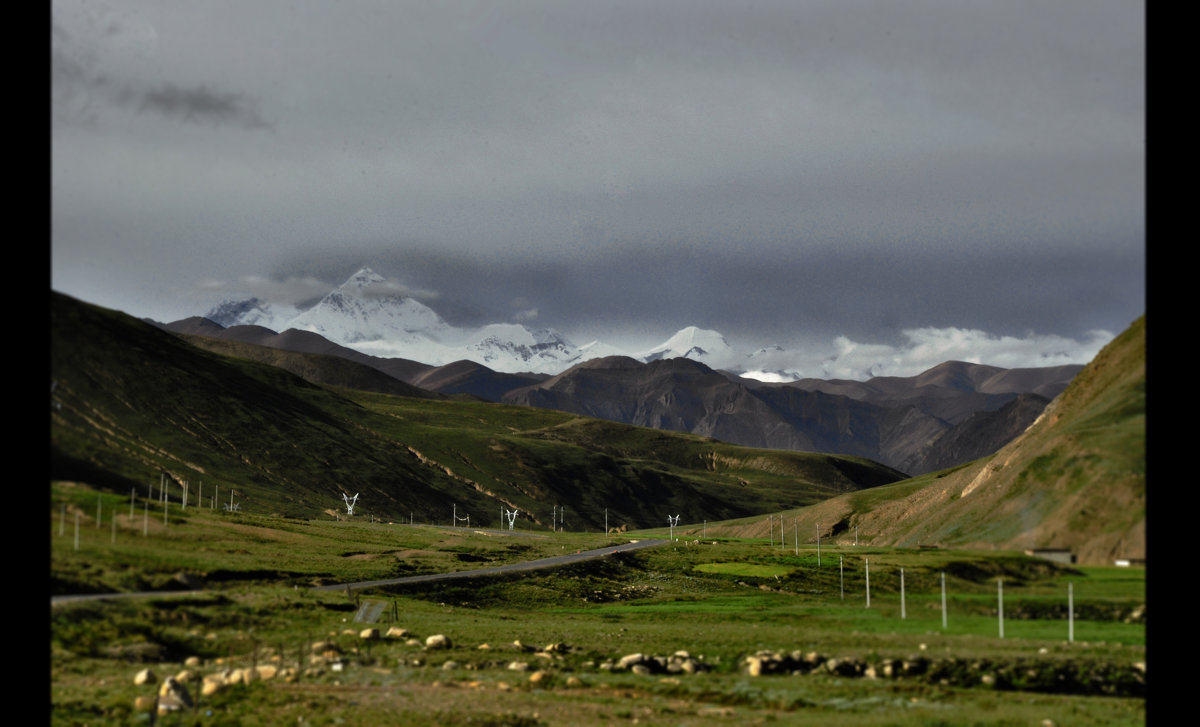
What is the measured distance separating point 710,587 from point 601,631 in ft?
140

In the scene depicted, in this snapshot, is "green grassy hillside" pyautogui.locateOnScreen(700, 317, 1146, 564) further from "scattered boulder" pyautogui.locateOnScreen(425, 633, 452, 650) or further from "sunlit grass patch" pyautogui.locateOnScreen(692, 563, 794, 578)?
"sunlit grass patch" pyautogui.locateOnScreen(692, 563, 794, 578)

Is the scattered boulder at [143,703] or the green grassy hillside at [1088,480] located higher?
the green grassy hillside at [1088,480]

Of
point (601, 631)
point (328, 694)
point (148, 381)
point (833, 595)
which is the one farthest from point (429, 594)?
point (148, 381)

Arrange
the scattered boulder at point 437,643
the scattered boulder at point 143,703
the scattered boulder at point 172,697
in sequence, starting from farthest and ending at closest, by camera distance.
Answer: the scattered boulder at point 437,643
the scattered boulder at point 172,697
the scattered boulder at point 143,703

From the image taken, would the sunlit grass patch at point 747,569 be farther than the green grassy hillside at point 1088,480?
Yes

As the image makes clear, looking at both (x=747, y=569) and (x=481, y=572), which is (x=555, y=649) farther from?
(x=747, y=569)

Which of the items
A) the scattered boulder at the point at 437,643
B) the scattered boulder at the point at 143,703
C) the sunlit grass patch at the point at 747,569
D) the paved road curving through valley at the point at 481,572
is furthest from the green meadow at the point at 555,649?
the sunlit grass patch at the point at 747,569

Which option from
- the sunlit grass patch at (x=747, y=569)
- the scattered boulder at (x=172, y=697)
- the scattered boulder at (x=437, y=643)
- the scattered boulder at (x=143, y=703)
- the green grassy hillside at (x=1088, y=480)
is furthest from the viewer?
the sunlit grass patch at (x=747, y=569)

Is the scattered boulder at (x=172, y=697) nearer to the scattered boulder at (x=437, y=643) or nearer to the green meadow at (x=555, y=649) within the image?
the green meadow at (x=555, y=649)

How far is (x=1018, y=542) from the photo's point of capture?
20.3 metres

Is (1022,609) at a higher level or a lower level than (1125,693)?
higher

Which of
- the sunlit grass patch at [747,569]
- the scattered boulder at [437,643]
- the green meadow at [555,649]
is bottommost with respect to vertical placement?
the sunlit grass patch at [747,569]

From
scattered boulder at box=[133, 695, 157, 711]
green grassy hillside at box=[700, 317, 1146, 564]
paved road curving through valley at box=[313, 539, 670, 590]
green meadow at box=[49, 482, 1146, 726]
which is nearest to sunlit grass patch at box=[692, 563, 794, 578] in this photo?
paved road curving through valley at box=[313, 539, 670, 590]
